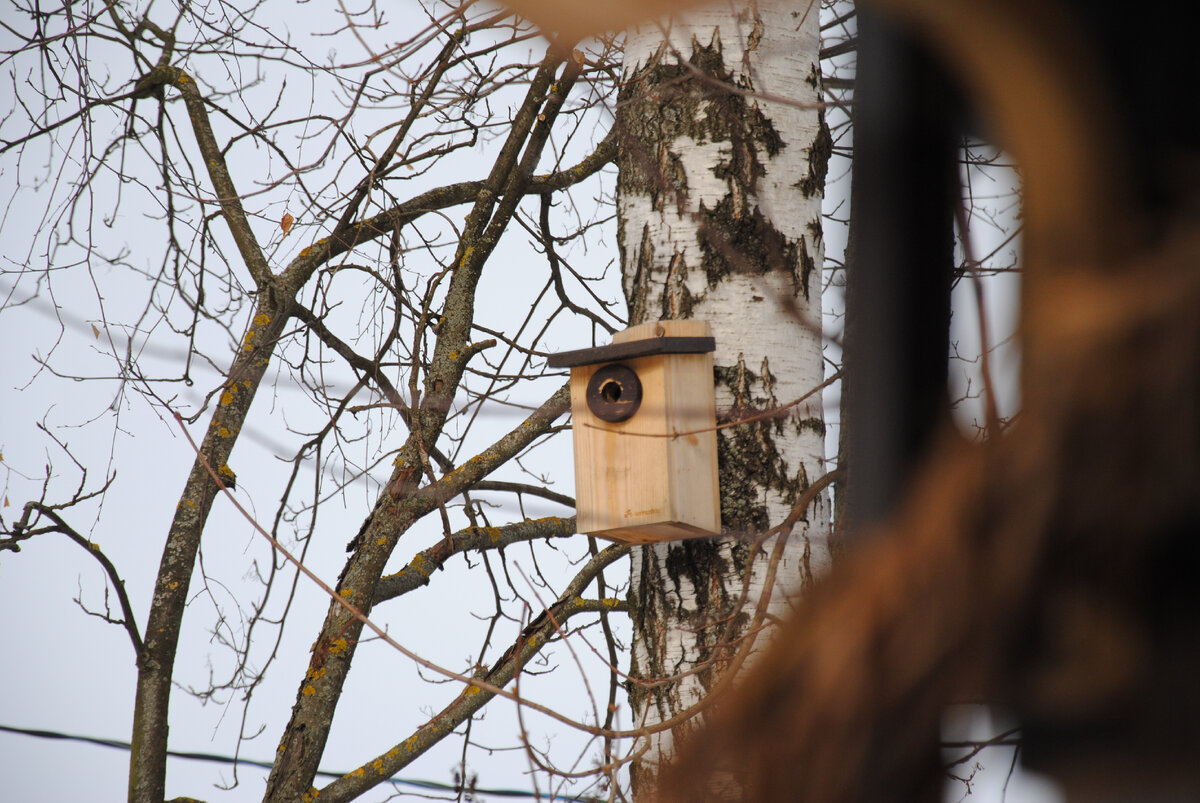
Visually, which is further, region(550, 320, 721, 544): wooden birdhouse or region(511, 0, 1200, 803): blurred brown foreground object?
region(550, 320, 721, 544): wooden birdhouse

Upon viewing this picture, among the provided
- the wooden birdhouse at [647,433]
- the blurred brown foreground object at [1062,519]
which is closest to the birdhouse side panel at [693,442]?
the wooden birdhouse at [647,433]

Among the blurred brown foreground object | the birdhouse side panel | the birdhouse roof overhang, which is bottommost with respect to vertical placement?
the blurred brown foreground object

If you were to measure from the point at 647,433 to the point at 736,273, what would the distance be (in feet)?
1.16

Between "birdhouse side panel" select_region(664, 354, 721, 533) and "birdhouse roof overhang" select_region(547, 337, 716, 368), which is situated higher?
"birdhouse roof overhang" select_region(547, 337, 716, 368)

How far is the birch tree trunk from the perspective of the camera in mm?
2049

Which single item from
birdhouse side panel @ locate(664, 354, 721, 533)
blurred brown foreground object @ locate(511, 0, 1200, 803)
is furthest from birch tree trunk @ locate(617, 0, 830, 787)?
blurred brown foreground object @ locate(511, 0, 1200, 803)

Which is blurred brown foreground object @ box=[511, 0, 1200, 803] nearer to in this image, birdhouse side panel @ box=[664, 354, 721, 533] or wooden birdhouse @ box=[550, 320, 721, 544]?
wooden birdhouse @ box=[550, 320, 721, 544]

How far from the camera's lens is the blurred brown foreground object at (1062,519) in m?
0.34

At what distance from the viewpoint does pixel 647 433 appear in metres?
2.11

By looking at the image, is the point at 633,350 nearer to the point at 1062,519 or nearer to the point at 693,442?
the point at 693,442

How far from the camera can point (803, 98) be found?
2.15 metres

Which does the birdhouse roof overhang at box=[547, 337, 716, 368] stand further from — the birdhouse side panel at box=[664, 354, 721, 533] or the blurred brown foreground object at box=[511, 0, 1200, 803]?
the blurred brown foreground object at box=[511, 0, 1200, 803]

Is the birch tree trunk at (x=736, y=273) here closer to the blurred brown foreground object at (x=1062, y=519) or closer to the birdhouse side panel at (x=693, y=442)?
the birdhouse side panel at (x=693, y=442)

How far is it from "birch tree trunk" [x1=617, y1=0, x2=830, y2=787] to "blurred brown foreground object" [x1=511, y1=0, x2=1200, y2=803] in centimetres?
163
